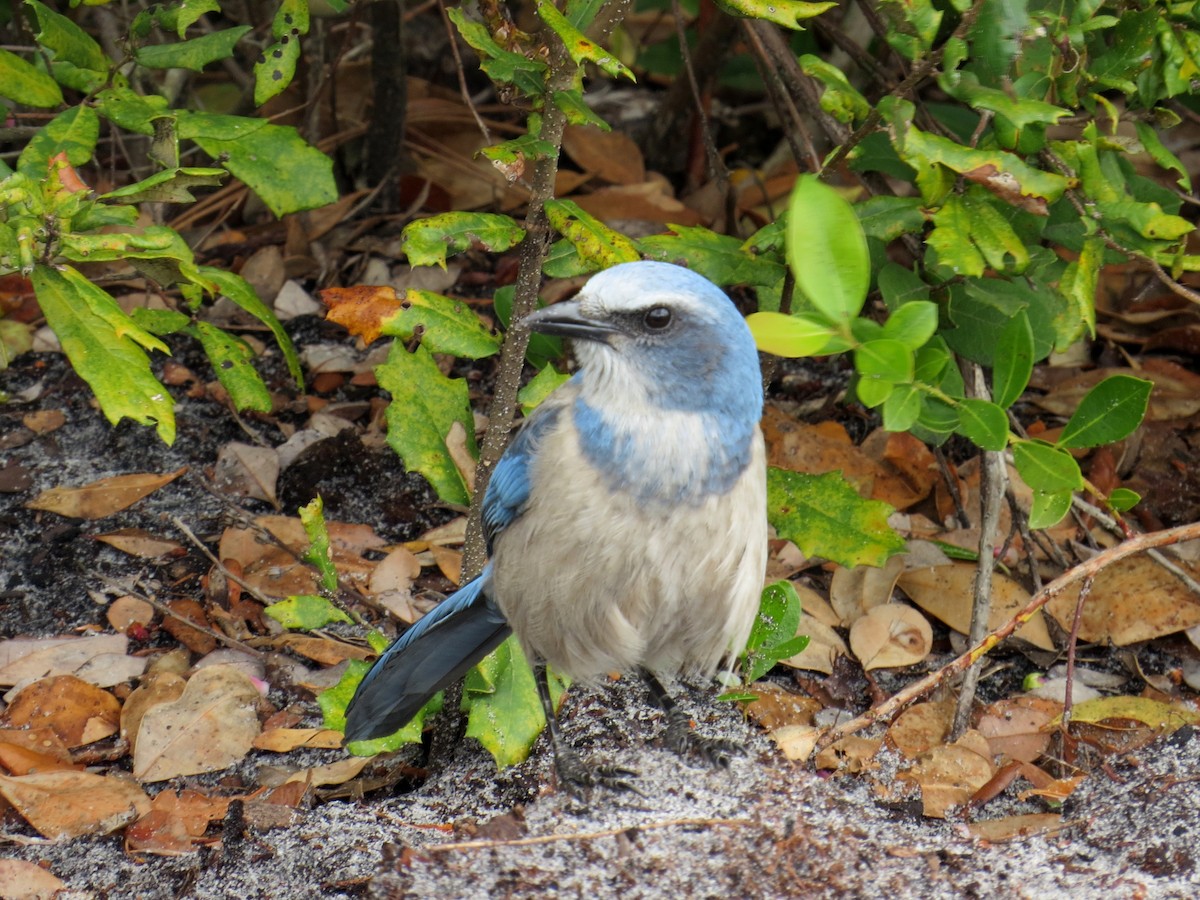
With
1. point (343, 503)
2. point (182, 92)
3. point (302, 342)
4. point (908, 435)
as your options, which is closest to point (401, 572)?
point (343, 503)

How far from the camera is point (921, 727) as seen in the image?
3645mm

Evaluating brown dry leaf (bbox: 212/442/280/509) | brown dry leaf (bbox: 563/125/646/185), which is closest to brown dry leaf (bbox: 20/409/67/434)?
brown dry leaf (bbox: 212/442/280/509)

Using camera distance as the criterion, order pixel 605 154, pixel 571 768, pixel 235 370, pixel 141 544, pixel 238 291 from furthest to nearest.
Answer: pixel 605 154, pixel 141 544, pixel 235 370, pixel 238 291, pixel 571 768

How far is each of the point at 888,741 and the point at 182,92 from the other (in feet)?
11.9

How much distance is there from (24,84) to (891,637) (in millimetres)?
2875

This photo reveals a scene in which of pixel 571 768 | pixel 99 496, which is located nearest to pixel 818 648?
pixel 571 768

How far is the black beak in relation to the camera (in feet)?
9.80

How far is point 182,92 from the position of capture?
5227 mm

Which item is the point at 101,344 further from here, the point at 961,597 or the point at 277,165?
the point at 961,597

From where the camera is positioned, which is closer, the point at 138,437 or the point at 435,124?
the point at 138,437

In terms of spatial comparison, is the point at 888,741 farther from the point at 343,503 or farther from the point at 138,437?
the point at 138,437

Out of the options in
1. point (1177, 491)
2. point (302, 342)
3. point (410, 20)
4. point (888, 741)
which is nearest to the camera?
point (888, 741)

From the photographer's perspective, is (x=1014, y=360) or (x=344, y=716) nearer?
(x=1014, y=360)

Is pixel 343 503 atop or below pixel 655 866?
below
